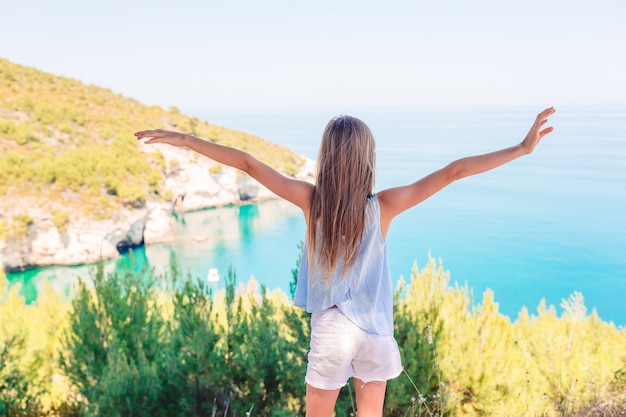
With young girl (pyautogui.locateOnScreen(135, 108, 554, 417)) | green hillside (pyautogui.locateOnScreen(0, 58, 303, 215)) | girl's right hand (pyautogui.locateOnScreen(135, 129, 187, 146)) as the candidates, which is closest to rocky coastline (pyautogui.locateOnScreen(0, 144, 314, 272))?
green hillside (pyautogui.locateOnScreen(0, 58, 303, 215))

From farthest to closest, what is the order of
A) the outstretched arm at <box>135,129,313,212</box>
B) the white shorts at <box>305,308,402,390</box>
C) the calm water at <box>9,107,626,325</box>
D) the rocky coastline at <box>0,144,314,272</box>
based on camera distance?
the calm water at <box>9,107,626,325</box> < the rocky coastline at <box>0,144,314,272</box> < the outstretched arm at <box>135,129,313,212</box> < the white shorts at <box>305,308,402,390</box>

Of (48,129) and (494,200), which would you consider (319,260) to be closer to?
(48,129)

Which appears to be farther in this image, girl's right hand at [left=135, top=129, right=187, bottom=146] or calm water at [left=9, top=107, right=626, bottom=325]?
calm water at [left=9, top=107, right=626, bottom=325]

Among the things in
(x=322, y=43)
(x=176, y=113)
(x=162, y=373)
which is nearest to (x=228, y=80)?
(x=322, y=43)

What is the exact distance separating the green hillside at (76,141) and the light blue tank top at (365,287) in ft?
96.1

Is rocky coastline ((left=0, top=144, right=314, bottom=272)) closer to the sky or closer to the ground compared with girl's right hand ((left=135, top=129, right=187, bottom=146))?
closer to the ground

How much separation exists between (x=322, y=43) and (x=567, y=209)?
6219 centimetres

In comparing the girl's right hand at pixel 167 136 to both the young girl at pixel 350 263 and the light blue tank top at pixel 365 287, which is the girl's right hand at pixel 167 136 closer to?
the young girl at pixel 350 263

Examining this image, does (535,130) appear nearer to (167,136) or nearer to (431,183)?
(431,183)

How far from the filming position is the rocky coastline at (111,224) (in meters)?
27.3

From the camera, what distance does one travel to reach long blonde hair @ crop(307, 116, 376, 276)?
1.65 m

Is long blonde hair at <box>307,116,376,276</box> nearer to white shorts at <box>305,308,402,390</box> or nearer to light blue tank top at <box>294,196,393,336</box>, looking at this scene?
light blue tank top at <box>294,196,393,336</box>

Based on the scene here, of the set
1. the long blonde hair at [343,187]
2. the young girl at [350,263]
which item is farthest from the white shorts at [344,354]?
the long blonde hair at [343,187]

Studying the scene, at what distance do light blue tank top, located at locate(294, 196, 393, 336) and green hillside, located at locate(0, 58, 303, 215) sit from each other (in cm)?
2928
